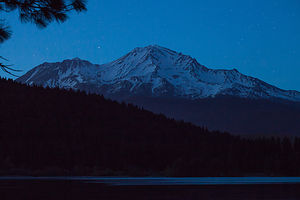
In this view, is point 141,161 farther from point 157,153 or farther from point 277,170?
point 277,170

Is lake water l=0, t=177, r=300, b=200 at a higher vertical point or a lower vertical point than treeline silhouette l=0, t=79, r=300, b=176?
lower

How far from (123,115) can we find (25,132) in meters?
25.8

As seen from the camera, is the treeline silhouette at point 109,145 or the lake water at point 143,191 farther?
the treeline silhouette at point 109,145

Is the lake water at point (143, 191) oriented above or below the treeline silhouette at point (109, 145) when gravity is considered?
below

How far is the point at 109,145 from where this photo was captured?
5912cm

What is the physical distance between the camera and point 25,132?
200ft

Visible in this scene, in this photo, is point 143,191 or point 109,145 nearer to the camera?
point 143,191

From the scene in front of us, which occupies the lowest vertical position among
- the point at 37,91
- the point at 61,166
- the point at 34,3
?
the point at 61,166

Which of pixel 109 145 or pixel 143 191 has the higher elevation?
pixel 109 145

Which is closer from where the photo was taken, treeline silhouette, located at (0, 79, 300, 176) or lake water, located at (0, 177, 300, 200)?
lake water, located at (0, 177, 300, 200)

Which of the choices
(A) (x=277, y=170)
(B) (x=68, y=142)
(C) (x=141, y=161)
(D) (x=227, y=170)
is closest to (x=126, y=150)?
(C) (x=141, y=161)

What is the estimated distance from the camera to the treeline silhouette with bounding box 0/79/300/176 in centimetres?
4822

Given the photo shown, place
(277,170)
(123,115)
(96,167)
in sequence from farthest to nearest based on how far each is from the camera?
(123,115) → (277,170) → (96,167)

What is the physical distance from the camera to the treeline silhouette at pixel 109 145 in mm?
48219
